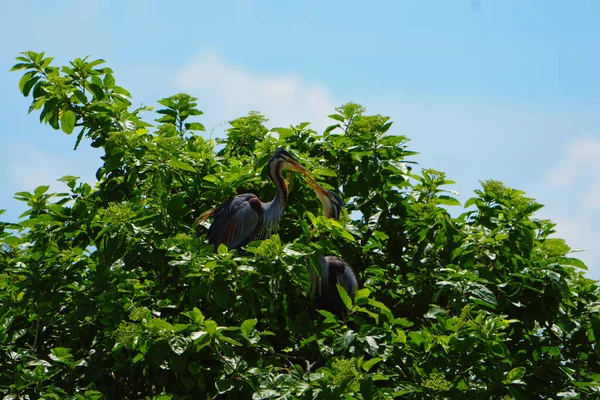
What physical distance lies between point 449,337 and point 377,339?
434 mm

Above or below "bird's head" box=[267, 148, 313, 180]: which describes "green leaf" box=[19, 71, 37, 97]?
above

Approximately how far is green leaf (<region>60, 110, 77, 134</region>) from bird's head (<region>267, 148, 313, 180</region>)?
5.10 feet

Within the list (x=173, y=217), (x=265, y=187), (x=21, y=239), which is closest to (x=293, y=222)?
(x=265, y=187)

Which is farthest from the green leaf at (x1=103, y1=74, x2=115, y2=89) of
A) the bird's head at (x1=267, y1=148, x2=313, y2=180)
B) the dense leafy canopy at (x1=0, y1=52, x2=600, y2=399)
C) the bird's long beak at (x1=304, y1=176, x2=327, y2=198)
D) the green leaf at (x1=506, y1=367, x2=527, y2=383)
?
the green leaf at (x1=506, y1=367, x2=527, y2=383)

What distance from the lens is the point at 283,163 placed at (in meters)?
6.41

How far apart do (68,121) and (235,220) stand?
150 cm

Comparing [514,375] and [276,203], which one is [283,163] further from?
[514,375]

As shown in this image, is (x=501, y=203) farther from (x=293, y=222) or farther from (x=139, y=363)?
(x=139, y=363)

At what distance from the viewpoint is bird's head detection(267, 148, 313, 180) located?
6234 millimetres

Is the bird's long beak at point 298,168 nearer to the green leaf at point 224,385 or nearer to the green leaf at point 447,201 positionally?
the green leaf at point 447,201

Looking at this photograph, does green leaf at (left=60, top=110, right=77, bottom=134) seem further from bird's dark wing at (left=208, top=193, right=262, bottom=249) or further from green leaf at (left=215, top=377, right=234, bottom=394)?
green leaf at (left=215, top=377, right=234, bottom=394)

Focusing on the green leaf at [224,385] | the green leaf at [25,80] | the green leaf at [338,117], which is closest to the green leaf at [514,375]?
the green leaf at [224,385]

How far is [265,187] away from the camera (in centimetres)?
691

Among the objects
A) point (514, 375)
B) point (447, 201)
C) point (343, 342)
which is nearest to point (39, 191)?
point (343, 342)
